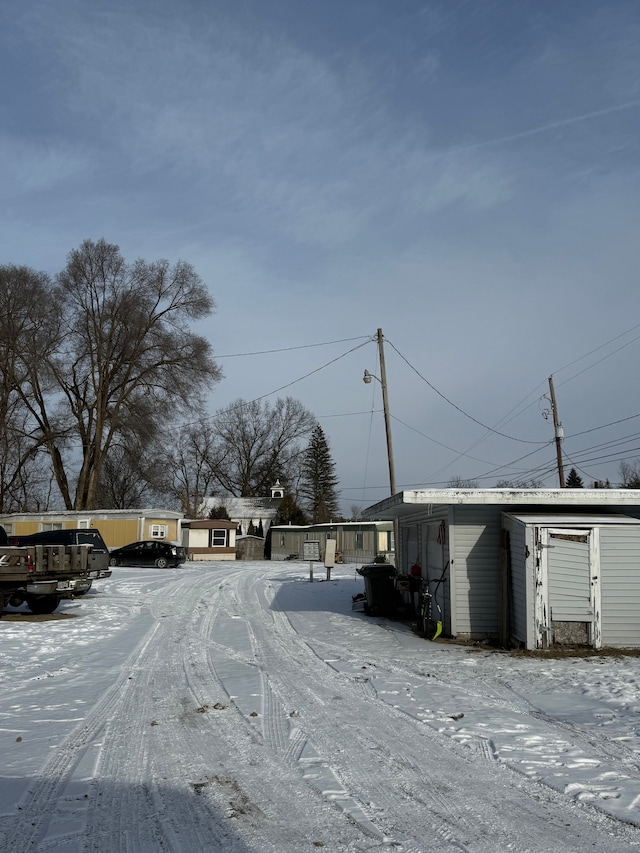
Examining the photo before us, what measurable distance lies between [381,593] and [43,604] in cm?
803

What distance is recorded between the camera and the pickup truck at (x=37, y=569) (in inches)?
628

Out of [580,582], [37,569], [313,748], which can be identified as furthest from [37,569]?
[313,748]

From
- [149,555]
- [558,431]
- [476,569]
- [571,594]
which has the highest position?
[558,431]

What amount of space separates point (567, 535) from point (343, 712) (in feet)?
17.9

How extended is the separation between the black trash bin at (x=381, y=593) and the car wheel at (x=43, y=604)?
7.44 m

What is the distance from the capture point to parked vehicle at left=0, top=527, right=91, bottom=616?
15969 millimetres

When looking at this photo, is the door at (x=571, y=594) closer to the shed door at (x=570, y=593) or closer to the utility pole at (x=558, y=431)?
the shed door at (x=570, y=593)

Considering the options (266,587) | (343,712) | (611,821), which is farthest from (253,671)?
(266,587)

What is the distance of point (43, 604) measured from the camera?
17234mm

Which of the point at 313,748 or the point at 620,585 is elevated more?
the point at 620,585

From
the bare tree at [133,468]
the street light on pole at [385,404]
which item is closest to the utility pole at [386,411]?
the street light on pole at [385,404]

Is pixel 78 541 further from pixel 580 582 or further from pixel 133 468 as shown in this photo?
pixel 133 468

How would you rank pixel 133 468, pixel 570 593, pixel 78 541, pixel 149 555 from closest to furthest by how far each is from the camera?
pixel 570 593 → pixel 78 541 → pixel 149 555 → pixel 133 468

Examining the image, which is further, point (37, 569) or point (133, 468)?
point (133, 468)
